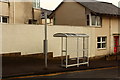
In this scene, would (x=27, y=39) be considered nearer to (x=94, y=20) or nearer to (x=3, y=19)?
(x=3, y=19)

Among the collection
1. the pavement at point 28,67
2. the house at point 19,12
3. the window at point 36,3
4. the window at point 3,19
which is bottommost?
the pavement at point 28,67

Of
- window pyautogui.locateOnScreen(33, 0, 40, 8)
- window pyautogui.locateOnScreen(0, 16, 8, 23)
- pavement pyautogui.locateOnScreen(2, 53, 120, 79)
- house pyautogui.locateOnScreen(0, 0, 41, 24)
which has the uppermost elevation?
window pyautogui.locateOnScreen(33, 0, 40, 8)

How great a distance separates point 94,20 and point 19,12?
25.4 ft

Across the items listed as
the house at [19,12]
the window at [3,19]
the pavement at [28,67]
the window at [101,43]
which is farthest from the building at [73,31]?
the window at [3,19]

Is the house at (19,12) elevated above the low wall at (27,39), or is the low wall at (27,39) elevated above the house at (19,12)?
the house at (19,12)

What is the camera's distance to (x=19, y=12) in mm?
18266

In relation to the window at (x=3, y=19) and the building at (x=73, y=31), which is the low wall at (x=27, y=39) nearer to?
the building at (x=73, y=31)

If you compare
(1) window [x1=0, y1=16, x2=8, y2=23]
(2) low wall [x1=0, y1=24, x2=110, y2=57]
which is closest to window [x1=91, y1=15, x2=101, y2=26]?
(2) low wall [x1=0, y1=24, x2=110, y2=57]

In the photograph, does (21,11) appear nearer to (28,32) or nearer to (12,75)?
(28,32)

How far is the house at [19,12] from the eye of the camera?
56.8 ft

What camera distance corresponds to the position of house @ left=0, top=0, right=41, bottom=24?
56.8 ft

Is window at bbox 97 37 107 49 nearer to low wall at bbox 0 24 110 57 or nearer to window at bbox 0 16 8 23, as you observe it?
low wall at bbox 0 24 110 57

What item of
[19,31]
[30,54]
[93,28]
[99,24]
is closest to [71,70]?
[30,54]

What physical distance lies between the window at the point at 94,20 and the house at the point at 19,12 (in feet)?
17.8
